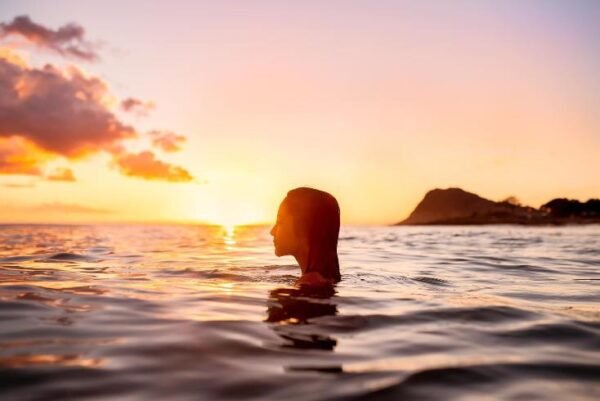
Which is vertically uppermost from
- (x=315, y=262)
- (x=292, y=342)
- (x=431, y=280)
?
(x=315, y=262)

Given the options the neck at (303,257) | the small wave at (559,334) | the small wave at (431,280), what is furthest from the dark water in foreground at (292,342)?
the small wave at (431,280)

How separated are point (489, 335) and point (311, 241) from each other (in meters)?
3.13

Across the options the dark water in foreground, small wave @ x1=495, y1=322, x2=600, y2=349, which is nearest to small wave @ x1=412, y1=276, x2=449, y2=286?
the dark water in foreground

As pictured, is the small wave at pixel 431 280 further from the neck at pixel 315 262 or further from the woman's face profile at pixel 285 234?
the woman's face profile at pixel 285 234

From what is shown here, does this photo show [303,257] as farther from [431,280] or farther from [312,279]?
[431,280]

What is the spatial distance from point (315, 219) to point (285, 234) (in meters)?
0.57

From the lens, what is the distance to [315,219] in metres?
6.96

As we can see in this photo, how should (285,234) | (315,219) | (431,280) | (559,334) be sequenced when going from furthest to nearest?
1. (431,280)
2. (285,234)
3. (315,219)
4. (559,334)

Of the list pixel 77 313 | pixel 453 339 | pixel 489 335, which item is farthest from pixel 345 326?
pixel 77 313

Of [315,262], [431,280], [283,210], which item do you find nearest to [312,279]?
[315,262]

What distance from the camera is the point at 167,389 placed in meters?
2.83

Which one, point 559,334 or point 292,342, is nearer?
point 292,342

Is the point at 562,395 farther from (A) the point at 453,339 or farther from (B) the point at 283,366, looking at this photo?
(B) the point at 283,366

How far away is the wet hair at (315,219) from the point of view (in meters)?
6.98
